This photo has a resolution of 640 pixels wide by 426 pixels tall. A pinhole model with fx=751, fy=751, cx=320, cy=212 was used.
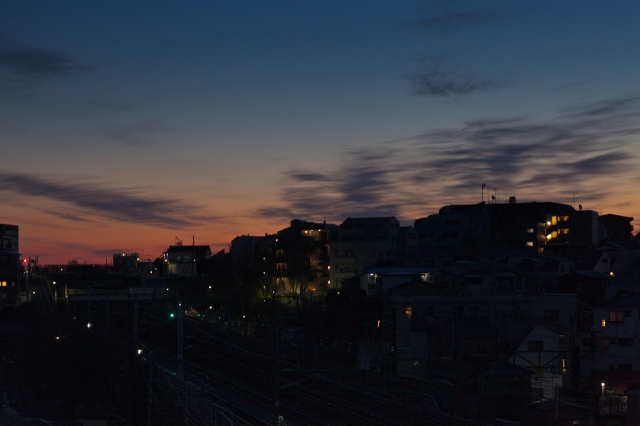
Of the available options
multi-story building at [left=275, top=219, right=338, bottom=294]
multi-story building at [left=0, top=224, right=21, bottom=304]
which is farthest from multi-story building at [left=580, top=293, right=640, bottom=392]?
multi-story building at [left=0, top=224, right=21, bottom=304]

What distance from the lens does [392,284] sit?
30219 mm

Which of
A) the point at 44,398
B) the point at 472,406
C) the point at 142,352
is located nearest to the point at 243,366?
the point at 142,352

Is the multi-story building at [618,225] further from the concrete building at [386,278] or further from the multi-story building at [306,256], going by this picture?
the concrete building at [386,278]

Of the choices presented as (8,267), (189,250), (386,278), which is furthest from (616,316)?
(189,250)

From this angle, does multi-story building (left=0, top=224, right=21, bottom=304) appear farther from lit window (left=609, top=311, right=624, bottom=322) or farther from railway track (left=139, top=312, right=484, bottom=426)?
lit window (left=609, top=311, right=624, bottom=322)

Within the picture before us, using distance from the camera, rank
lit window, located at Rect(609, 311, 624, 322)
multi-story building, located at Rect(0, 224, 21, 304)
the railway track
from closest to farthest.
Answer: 1. the railway track
2. lit window, located at Rect(609, 311, 624, 322)
3. multi-story building, located at Rect(0, 224, 21, 304)

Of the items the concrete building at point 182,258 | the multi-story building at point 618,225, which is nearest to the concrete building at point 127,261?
the concrete building at point 182,258

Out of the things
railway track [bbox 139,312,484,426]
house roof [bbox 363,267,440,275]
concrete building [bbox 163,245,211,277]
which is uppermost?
concrete building [bbox 163,245,211,277]

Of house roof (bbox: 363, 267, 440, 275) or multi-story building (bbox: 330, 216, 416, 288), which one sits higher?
multi-story building (bbox: 330, 216, 416, 288)

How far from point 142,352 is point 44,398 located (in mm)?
2882

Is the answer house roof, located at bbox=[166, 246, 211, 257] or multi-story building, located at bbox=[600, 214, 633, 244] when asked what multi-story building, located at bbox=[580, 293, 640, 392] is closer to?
multi-story building, located at bbox=[600, 214, 633, 244]

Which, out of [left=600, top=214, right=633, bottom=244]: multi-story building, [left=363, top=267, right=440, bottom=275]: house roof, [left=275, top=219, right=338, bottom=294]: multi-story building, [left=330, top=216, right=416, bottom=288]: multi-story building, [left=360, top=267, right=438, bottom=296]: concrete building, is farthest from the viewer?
[left=600, top=214, right=633, bottom=244]: multi-story building

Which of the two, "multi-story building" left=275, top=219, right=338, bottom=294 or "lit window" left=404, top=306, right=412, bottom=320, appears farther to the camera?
"multi-story building" left=275, top=219, right=338, bottom=294

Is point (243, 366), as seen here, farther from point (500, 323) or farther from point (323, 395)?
point (500, 323)
